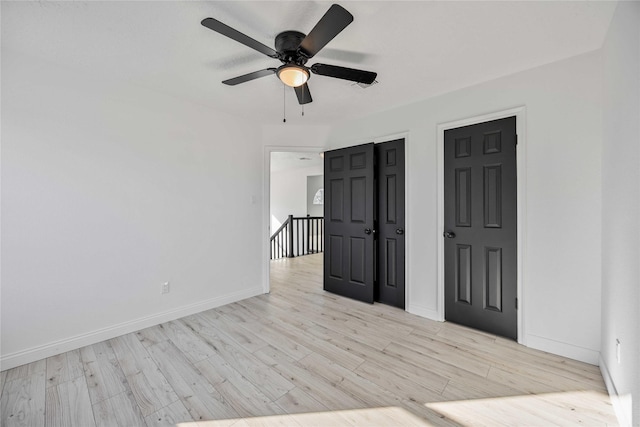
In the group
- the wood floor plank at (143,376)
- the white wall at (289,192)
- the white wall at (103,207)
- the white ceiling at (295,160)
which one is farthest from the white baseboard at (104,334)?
the white wall at (289,192)

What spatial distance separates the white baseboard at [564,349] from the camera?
6.72 ft

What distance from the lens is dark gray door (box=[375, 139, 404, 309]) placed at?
10.4 ft

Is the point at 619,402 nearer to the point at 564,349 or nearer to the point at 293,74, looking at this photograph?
the point at 564,349

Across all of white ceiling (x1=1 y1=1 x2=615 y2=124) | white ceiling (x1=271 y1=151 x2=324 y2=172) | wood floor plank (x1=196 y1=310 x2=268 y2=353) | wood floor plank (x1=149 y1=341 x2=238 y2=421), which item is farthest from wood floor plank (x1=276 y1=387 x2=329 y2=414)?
white ceiling (x1=271 y1=151 x2=324 y2=172)

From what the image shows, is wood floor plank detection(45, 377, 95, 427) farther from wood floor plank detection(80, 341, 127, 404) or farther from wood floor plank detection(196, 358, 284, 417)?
wood floor plank detection(196, 358, 284, 417)

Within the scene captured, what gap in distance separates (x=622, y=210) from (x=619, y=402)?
1099 millimetres

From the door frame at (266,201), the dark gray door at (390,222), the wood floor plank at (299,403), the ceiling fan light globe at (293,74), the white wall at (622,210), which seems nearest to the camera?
the white wall at (622,210)

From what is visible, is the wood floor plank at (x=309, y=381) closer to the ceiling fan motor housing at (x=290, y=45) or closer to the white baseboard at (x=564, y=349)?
the white baseboard at (x=564, y=349)

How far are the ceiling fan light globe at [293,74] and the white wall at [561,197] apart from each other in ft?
5.95

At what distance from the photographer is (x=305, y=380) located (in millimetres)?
1879

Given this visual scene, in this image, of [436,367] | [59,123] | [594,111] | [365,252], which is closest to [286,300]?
[365,252]

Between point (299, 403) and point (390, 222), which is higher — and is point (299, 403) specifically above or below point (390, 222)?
below

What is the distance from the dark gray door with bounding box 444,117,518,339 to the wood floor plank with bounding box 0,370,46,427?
3.31 metres

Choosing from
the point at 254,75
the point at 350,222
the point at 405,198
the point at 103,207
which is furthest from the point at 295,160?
the point at 254,75
